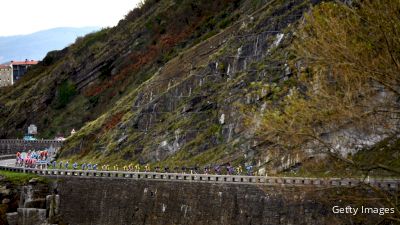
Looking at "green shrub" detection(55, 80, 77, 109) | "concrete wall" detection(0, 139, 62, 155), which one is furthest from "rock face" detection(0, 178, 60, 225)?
"green shrub" detection(55, 80, 77, 109)

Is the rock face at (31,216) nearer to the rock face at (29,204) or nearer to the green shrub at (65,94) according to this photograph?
the rock face at (29,204)

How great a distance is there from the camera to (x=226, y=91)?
7469 centimetres

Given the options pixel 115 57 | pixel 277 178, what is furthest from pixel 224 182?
pixel 115 57

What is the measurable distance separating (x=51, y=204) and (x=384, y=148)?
1914 inches

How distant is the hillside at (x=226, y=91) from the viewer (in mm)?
21516

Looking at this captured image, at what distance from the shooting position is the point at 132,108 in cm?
8762

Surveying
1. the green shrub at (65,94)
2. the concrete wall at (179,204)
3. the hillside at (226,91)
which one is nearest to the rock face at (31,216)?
the concrete wall at (179,204)

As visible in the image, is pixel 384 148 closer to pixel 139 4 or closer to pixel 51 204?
pixel 51 204

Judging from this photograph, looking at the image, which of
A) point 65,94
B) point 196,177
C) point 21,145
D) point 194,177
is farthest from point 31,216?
point 65,94

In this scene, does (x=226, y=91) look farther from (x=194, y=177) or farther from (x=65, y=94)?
(x=65, y=94)

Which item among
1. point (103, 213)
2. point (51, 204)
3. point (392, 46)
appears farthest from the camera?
point (51, 204)

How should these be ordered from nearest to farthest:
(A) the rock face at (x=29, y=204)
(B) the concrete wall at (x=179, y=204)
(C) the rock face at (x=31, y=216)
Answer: (B) the concrete wall at (x=179, y=204) → (C) the rock face at (x=31, y=216) → (A) the rock face at (x=29, y=204)

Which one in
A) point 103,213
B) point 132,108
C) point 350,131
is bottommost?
point 103,213

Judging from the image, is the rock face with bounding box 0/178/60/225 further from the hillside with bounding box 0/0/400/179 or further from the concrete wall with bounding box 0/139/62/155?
the concrete wall with bounding box 0/139/62/155
